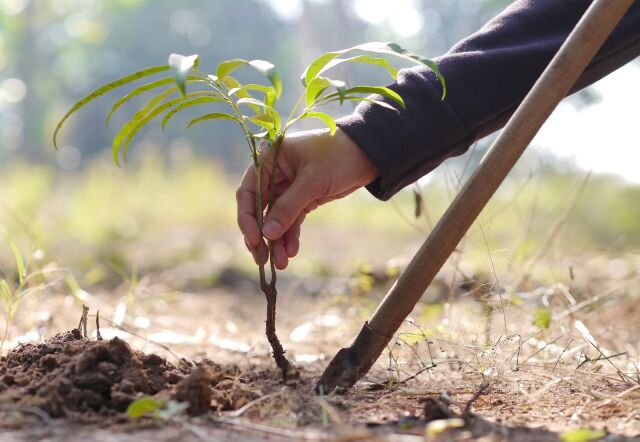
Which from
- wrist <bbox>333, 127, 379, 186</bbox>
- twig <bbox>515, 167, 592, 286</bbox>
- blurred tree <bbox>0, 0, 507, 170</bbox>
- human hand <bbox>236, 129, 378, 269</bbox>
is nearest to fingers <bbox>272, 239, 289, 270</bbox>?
human hand <bbox>236, 129, 378, 269</bbox>

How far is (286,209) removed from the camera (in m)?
1.47

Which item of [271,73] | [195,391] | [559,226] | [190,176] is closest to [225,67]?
[271,73]

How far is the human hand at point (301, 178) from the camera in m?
1.47

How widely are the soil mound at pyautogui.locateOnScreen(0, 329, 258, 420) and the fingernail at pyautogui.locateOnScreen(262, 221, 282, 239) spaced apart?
0.98 feet

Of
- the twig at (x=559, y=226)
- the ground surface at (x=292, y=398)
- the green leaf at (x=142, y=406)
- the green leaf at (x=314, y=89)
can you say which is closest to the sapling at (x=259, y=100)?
the green leaf at (x=314, y=89)

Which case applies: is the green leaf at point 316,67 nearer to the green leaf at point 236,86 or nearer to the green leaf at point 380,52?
the green leaf at point 380,52

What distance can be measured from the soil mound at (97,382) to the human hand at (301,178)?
1.00 ft

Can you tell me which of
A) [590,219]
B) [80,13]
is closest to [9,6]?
[80,13]

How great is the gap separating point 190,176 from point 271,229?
711 centimetres

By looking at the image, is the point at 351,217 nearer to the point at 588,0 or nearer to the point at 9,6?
the point at 588,0

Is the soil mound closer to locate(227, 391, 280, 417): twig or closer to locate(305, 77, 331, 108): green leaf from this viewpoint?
locate(227, 391, 280, 417): twig

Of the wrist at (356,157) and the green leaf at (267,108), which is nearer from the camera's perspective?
the green leaf at (267,108)

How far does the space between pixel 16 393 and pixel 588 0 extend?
1554 millimetres

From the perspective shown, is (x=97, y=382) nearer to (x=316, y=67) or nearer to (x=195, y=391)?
(x=195, y=391)
